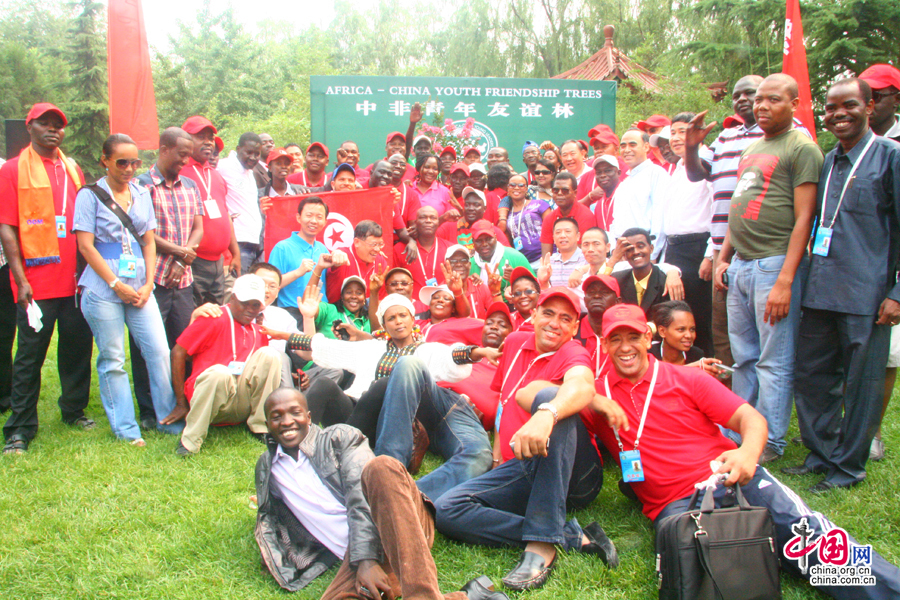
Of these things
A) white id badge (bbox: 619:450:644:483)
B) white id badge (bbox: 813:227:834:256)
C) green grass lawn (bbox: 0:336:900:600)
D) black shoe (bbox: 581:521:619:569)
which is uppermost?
white id badge (bbox: 813:227:834:256)

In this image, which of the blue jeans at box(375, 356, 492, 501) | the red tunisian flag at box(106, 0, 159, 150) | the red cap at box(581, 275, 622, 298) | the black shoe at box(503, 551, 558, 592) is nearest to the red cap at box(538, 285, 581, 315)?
the blue jeans at box(375, 356, 492, 501)

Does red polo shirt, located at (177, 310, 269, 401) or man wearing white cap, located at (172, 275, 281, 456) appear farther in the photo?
red polo shirt, located at (177, 310, 269, 401)

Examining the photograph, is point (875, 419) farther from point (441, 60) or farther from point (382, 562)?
point (441, 60)

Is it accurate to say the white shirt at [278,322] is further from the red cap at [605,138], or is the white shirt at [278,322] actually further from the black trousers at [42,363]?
the red cap at [605,138]

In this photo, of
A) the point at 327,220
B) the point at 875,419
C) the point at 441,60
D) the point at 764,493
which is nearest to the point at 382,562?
the point at 764,493

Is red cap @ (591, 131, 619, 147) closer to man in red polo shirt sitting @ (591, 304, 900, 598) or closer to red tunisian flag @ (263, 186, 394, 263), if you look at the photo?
red tunisian flag @ (263, 186, 394, 263)

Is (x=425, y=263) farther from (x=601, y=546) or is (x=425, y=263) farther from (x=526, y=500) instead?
(x=601, y=546)

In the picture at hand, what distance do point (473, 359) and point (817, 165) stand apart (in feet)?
8.36

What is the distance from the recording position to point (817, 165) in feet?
13.9

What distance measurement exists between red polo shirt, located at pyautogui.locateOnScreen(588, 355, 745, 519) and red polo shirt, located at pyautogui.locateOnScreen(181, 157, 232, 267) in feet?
14.5

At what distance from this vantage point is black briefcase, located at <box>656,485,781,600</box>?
2643 mm

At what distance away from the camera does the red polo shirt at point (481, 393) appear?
4.93 meters

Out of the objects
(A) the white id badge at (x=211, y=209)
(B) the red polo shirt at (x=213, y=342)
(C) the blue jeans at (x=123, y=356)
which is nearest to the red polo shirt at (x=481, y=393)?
(B) the red polo shirt at (x=213, y=342)

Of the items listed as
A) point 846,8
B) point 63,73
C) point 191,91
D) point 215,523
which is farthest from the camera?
point 191,91
